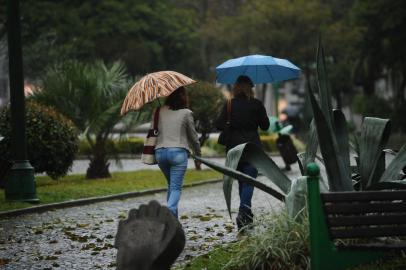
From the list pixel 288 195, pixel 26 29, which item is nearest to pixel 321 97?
pixel 288 195

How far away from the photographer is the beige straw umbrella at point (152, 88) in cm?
955

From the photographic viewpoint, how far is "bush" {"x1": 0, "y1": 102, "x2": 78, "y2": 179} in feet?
56.6

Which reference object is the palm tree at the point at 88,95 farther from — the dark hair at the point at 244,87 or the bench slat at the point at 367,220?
the bench slat at the point at 367,220

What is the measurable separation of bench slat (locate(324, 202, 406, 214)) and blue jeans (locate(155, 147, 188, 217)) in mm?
3701

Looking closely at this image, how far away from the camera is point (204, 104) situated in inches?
950

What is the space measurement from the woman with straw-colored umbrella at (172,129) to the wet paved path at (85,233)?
30.5 inches

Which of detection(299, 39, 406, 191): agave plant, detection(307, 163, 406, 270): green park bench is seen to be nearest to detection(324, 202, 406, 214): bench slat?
detection(307, 163, 406, 270): green park bench

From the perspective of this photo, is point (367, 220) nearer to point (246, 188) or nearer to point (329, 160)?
point (329, 160)

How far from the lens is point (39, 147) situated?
17312 mm

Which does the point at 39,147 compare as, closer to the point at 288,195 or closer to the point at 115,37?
the point at 288,195

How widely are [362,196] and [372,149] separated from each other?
1.88 metres

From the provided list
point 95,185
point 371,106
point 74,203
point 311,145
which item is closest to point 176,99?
point 311,145

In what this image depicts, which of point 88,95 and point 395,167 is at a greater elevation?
point 88,95

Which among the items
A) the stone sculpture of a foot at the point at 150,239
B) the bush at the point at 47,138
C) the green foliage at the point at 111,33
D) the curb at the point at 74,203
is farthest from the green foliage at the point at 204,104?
the green foliage at the point at 111,33
